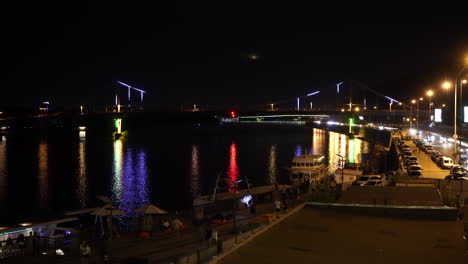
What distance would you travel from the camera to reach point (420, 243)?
6.64 metres

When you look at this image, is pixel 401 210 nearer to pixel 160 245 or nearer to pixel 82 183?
pixel 160 245

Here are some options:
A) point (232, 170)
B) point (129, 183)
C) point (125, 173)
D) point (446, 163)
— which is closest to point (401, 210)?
point (446, 163)

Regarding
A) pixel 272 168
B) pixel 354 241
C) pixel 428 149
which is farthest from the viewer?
pixel 272 168

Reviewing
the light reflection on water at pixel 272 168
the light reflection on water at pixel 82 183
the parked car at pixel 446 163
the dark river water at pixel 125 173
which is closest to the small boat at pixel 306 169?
the light reflection on water at pixel 272 168

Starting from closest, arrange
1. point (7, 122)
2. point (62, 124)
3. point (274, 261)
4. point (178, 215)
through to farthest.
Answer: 1. point (274, 261)
2. point (178, 215)
3. point (7, 122)
4. point (62, 124)

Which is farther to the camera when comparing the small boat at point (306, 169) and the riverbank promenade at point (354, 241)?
the small boat at point (306, 169)

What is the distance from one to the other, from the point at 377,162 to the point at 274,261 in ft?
91.3

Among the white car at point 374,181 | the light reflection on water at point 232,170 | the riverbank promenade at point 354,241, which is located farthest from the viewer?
the light reflection on water at point 232,170

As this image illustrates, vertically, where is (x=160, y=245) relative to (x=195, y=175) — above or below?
above

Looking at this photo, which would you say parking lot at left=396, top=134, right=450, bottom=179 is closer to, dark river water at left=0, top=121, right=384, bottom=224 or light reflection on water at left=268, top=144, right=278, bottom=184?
dark river water at left=0, top=121, right=384, bottom=224

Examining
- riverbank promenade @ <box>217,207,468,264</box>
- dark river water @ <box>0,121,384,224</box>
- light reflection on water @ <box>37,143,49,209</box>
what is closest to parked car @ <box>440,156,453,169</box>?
dark river water @ <box>0,121,384,224</box>

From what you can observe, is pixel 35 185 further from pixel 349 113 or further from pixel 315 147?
pixel 349 113

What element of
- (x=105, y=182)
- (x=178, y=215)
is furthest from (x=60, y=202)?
(x=178, y=215)

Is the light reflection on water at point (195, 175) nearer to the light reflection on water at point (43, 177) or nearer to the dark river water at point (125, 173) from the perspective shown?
the dark river water at point (125, 173)
